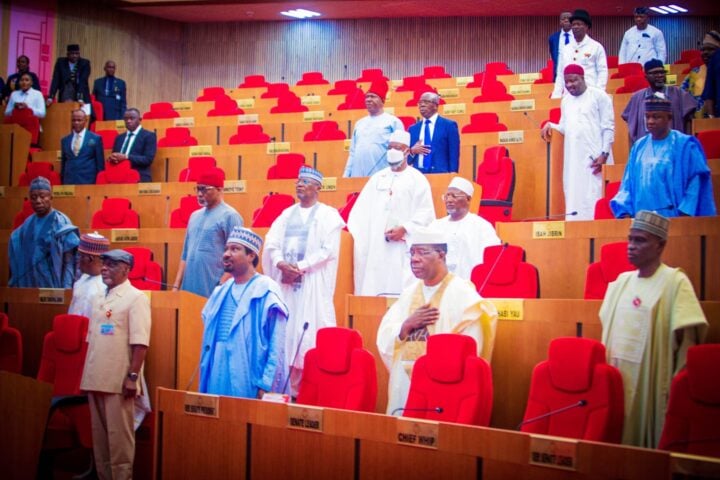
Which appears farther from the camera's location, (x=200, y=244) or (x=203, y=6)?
(x=203, y=6)

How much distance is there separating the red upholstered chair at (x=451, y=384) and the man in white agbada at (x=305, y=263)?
1706 millimetres

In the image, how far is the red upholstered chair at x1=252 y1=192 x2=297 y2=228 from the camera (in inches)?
311

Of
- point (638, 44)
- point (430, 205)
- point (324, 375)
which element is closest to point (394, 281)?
point (430, 205)

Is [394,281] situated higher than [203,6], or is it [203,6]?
[203,6]

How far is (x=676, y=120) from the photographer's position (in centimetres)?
759

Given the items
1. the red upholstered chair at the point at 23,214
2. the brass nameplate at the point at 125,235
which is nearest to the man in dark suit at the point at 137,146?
the red upholstered chair at the point at 23,214

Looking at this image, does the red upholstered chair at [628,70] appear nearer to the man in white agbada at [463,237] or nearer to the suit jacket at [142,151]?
the suit jacket at [142,151]

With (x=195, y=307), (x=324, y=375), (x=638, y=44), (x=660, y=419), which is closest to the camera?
(x=660, y=419)

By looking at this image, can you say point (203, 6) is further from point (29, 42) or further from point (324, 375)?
point (324, 375)

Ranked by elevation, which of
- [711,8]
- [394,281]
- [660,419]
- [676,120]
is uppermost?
[711,8]

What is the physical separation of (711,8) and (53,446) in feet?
37.6

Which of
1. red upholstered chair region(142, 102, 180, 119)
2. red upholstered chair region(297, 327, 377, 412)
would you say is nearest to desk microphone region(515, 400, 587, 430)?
red upholstered chair region(297, 327, 377, 412)

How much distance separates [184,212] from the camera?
851 centimetres

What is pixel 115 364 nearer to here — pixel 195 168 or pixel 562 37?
pixel 195 168
